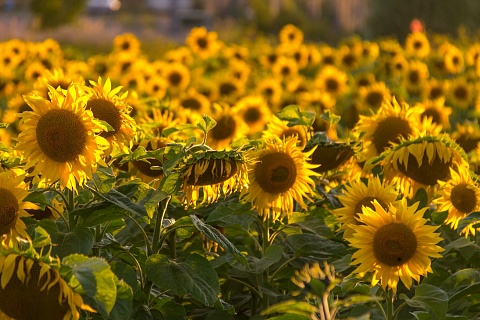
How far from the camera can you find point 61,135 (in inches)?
116

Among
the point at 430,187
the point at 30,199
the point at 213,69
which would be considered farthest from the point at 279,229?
the point at 213,69

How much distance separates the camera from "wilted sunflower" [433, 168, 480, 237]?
3688 millimetres

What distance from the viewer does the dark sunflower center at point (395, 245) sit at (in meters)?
2.98

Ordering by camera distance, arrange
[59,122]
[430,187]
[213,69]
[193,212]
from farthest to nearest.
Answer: [213,69] < [430,187] < [193,212] < [59,122]

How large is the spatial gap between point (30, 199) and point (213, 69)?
7.86 metres

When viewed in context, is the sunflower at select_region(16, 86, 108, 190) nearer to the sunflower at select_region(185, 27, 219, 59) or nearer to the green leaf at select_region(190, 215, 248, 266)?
the green leaf at select_region(190, 215, 248, 266)

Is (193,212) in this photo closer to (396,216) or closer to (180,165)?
(180,165)

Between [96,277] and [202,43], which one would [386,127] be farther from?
[202,43]

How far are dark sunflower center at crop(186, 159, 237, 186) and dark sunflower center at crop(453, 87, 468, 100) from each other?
20.6 ft

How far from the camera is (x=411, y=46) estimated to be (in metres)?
12.0

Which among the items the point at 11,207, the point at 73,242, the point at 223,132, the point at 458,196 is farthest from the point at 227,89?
the point at 11,207

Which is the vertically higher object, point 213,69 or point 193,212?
point 213,69

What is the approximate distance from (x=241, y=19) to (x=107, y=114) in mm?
35412

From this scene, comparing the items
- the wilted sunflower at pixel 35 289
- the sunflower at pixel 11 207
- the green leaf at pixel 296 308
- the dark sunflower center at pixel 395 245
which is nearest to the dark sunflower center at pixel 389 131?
the dark sunflower center at pixel 395 245
